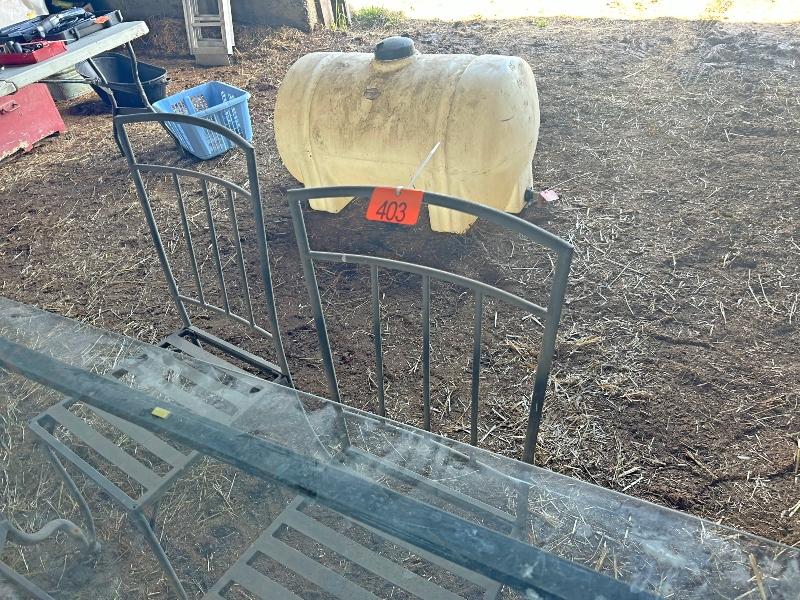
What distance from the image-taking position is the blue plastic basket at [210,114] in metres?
4.25

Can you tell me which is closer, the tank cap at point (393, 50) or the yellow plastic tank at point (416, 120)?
the yellow plastic tank at point (416, 120)

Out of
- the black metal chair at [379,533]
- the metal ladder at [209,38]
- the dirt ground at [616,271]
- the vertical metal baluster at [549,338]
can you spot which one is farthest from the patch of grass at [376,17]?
the vertical metal baluster at [549,338]

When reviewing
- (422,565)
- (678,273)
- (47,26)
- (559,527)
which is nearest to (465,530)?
(422,565)

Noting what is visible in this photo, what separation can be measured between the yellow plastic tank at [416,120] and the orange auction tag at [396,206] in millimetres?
1838

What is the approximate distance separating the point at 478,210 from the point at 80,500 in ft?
2.93

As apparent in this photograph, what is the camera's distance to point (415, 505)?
0.70 meters

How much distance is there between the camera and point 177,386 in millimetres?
1312

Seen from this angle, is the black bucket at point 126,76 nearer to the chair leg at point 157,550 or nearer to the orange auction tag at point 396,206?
the orange auction tag at point 396,206

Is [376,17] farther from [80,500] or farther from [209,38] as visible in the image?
[80,500]

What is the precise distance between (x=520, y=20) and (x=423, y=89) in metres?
3.89

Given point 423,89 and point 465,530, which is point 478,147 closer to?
point 423,89

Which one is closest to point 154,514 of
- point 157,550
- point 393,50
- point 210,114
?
point 157,550

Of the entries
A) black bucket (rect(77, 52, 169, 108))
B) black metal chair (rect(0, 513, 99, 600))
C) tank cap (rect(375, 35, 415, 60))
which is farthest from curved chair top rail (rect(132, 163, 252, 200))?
black bucket (rect(77, 52, 169, 108))

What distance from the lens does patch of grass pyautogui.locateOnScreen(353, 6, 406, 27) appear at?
6.71m
